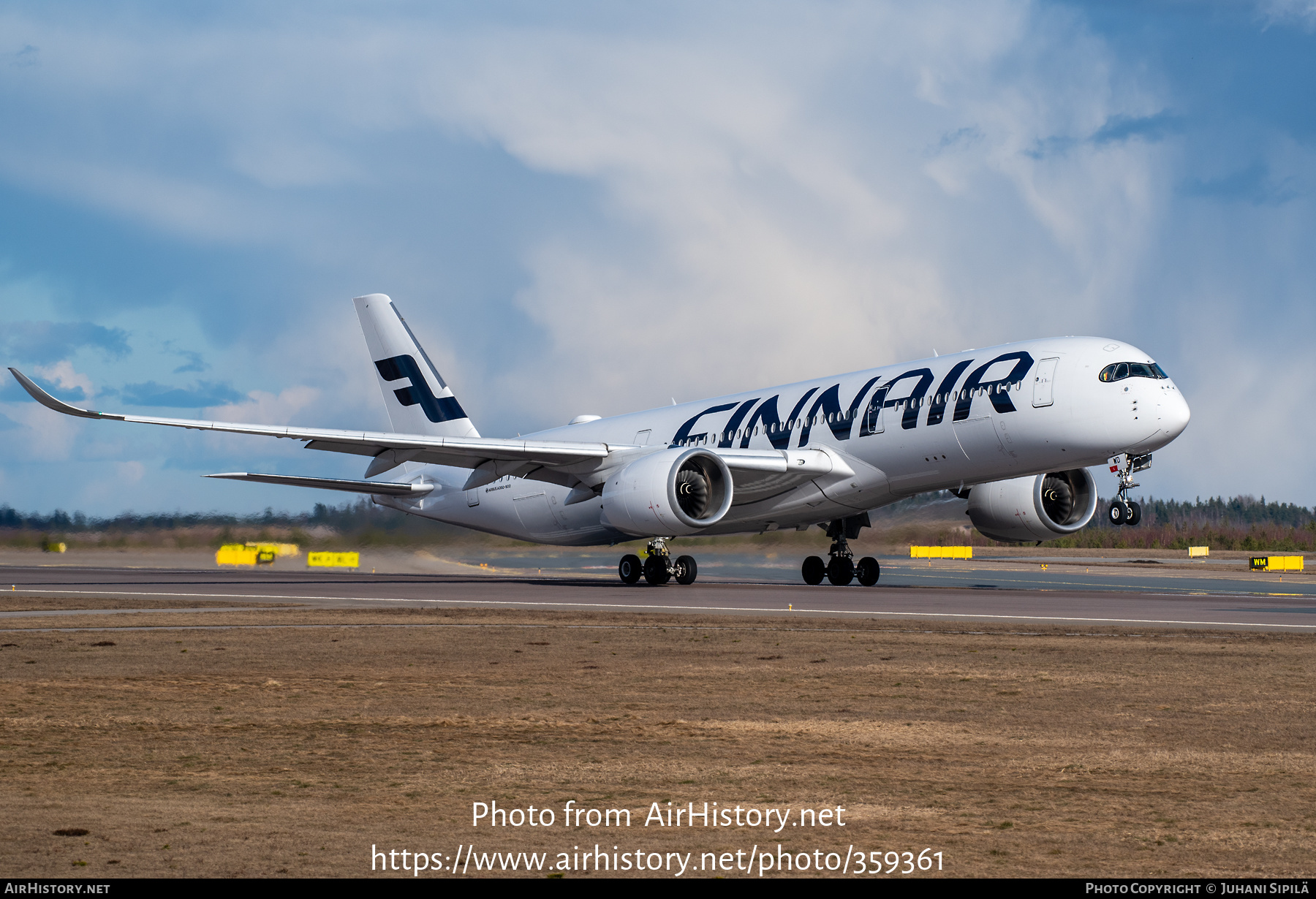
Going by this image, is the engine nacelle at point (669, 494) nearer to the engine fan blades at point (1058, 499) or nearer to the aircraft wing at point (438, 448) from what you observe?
the aircraft wing at point (438, 448)

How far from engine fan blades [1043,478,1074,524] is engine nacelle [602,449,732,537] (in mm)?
9386

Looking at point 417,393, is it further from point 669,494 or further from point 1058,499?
point 1058,499

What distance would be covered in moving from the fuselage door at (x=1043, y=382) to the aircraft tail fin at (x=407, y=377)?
65.0 feet

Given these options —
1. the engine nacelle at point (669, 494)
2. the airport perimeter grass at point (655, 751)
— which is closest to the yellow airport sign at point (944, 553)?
the engine nacelle at point (669, 494)

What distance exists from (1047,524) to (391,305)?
22.1 metres

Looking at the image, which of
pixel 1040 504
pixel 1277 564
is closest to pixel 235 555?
pixel 1040 504

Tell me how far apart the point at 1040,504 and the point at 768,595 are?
9.63 meters

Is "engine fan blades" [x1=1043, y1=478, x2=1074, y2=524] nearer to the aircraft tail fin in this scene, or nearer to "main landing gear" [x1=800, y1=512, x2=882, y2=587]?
"main landing gear" [x1=800, y1=512, x2=882, y2=587]

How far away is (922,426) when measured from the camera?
28.6m

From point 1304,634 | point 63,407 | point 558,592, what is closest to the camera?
point 1304,634

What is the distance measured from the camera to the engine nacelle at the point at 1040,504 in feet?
107
